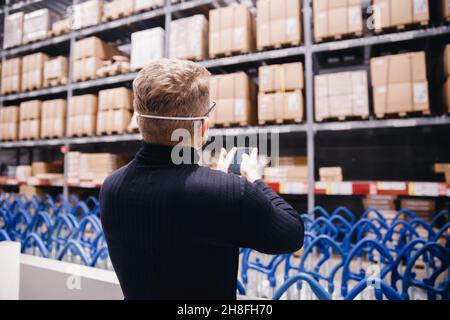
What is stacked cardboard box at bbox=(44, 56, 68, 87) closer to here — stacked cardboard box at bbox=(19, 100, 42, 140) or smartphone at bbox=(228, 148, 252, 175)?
stacked cardboard box at bbox=(19, 100, 42, 140)

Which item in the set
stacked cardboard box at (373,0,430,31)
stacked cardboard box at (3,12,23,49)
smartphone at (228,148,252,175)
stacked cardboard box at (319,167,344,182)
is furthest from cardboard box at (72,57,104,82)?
smartphone at (228,148,252,175)

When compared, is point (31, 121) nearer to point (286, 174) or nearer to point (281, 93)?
point (281, 93)

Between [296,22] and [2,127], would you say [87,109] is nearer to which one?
[2,127]

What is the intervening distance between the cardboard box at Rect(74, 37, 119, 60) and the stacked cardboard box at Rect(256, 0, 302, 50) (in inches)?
105

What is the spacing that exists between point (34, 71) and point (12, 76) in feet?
1.90

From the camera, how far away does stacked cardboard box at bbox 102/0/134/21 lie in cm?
461

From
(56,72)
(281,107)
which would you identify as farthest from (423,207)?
(56,72)

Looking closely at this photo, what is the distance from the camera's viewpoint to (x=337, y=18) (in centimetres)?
333

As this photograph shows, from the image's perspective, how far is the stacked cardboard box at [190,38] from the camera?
400 centimetres

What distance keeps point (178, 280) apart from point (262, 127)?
3.04 metres

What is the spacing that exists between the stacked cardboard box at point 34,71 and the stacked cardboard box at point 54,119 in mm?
527

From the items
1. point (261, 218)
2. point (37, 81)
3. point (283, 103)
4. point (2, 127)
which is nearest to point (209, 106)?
point (261, 218)

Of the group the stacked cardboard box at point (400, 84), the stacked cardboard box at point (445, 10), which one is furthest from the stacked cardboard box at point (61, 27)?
the stacked cardboard box at point (445, 10)

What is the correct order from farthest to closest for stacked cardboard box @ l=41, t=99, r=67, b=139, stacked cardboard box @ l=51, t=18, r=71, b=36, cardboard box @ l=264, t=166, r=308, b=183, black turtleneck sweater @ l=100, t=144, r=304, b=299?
1. stacked cardboard box @ l=51, t=18, r=71, b=36
2. stacked cardboard box @ l=41, t=99, r=67, b=139
3. cardboard box @ l=264, t=166, r=308, b=183
4. black turtleneck sweater @ l=100, t=144, r=304, b=299
